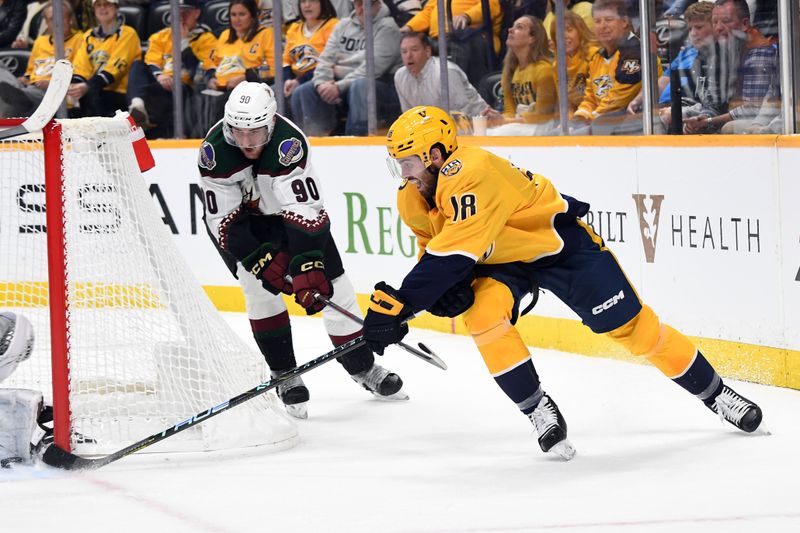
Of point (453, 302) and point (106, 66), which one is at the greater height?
point (106, 66)

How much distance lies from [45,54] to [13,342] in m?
4.19

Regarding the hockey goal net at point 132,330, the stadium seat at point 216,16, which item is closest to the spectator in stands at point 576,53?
the hockey goal net at point 132,330

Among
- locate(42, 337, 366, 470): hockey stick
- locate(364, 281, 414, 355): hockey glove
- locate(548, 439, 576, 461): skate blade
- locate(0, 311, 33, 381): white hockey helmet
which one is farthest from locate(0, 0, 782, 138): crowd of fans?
locate(0, 311, 33, 381): white hockey helmet

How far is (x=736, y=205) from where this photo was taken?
4.21 m

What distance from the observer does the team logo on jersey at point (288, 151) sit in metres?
3.80

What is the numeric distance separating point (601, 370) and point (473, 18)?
182 centimetres

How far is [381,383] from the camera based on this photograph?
424 centimetres

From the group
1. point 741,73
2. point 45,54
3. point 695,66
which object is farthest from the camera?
Result: point 45,54

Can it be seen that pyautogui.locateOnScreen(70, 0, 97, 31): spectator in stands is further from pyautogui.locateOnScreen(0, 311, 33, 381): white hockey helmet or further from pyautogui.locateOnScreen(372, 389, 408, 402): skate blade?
pyautogui.locateOnScreen(0, 311, 33, 381): white hockey helmet

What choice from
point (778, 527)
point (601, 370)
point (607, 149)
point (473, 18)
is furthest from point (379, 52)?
point (778, 527)

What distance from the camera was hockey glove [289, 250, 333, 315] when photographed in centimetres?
373

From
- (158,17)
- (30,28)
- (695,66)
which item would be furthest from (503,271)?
Result: (30,28)

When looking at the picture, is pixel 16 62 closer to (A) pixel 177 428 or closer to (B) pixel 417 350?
(B) pixel 417 350

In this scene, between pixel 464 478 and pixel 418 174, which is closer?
pixel 464 478
